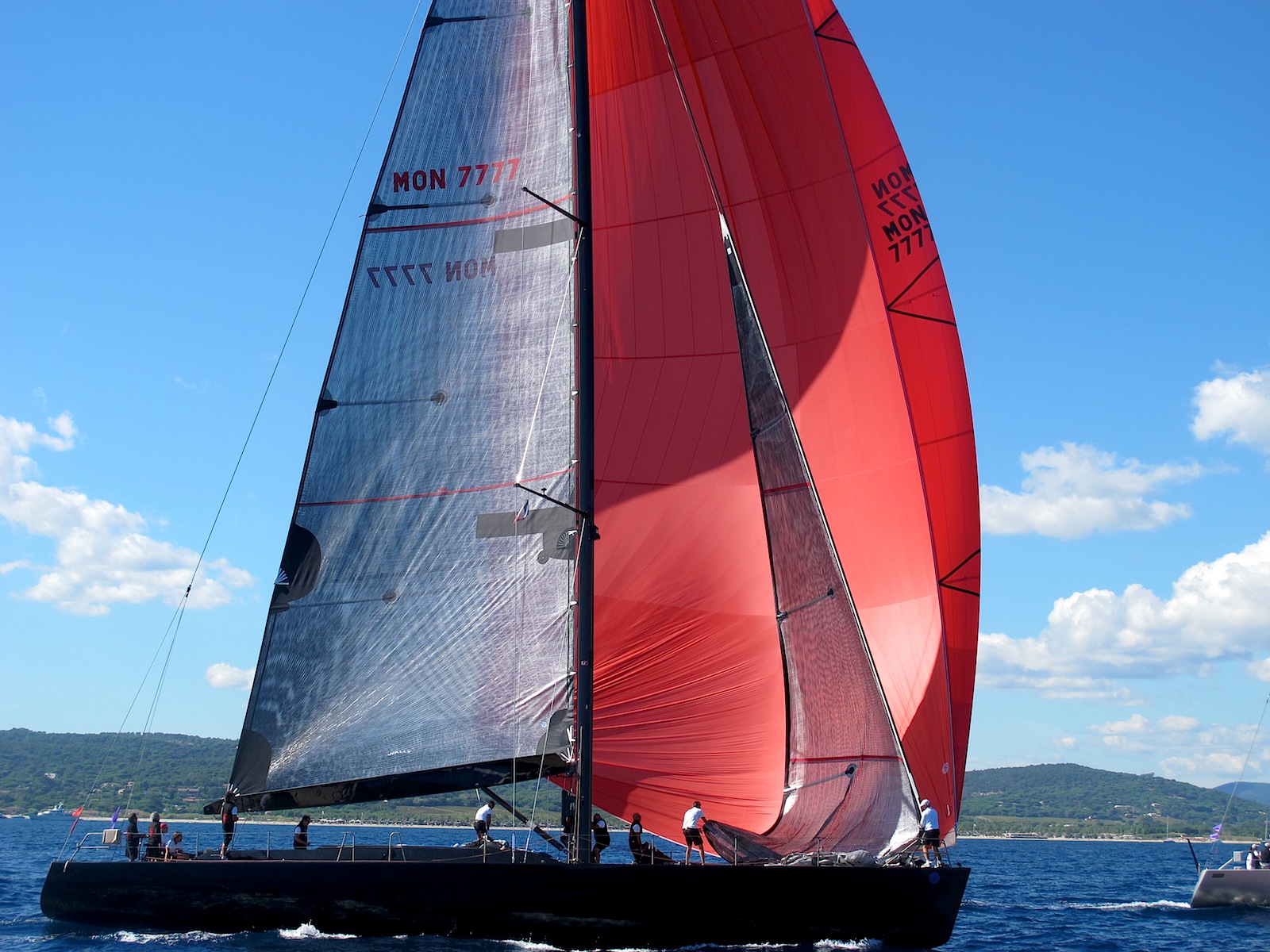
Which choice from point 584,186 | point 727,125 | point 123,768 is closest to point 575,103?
point 584,186

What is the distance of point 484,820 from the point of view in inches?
598

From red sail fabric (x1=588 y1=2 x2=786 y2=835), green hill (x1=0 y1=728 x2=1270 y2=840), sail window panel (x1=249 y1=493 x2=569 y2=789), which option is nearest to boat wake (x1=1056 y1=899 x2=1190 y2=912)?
red sail fabric (x1=588 y1=2 x2=786 y2=835)

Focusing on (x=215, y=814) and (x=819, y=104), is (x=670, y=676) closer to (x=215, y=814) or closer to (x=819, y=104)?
(x=215, y=814)

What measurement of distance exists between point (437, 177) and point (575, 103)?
87.0 inches

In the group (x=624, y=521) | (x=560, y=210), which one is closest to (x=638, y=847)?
(x=624, y=521)

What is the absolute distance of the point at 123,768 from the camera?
123125 millimetres

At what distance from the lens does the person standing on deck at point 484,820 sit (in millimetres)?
14859

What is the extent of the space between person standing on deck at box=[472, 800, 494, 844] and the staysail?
55cm

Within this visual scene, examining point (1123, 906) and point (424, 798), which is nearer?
point (1123, 906)

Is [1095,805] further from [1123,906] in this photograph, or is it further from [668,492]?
[668,492]

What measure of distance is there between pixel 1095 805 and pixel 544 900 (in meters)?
160

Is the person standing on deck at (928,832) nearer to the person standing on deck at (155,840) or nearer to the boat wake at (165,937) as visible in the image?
the boat wake at (165,937)

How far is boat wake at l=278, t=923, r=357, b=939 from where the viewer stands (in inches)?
537

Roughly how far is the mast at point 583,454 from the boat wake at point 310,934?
9.24ft
